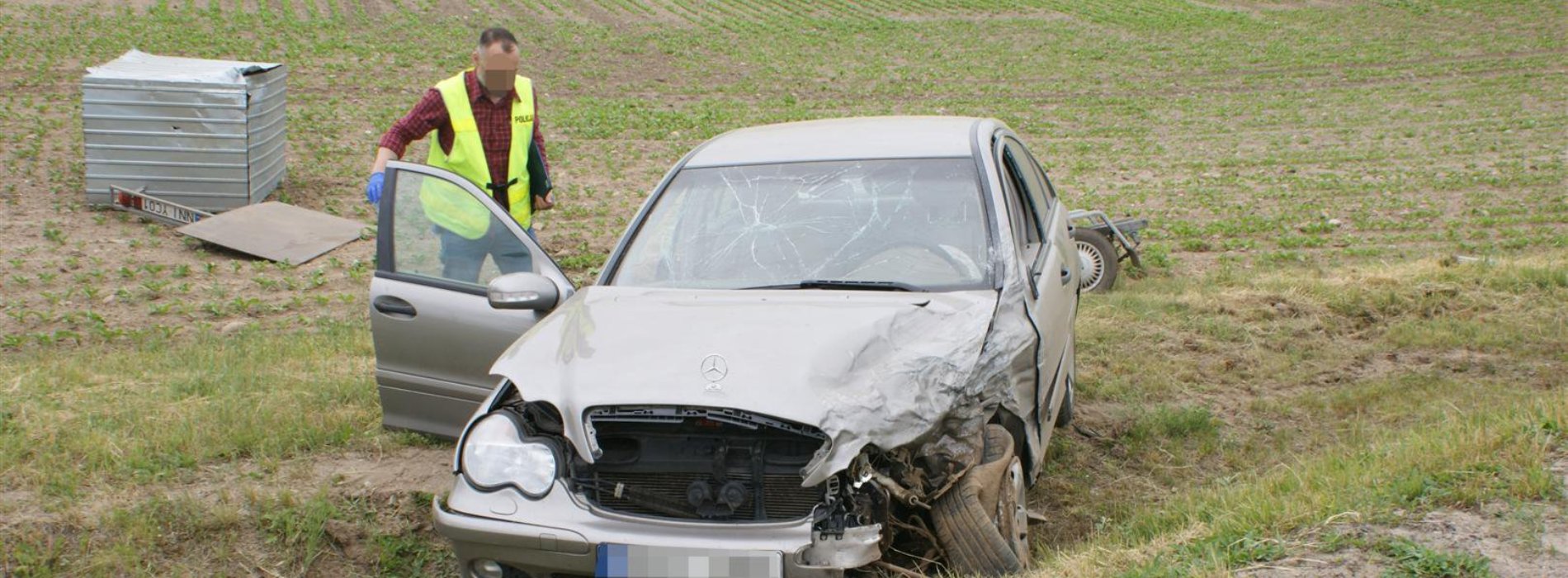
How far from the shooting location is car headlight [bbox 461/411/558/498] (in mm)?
3715

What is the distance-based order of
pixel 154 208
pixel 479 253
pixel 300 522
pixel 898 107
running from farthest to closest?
pixel 898 107 → pixel 154 208 → pixel 479 253 → pixel 300 522

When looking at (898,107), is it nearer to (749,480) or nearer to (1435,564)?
(749,480)

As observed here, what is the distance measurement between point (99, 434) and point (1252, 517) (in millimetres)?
4478

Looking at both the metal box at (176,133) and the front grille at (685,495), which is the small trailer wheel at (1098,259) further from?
the metal box at (176,133)

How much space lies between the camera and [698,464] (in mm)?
3688

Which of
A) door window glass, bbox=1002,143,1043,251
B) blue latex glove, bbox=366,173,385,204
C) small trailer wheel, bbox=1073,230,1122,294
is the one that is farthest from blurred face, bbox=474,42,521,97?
small trailer wheel, bbox=1073,230,1122,294

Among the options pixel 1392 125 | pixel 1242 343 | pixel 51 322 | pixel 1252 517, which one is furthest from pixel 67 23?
pixel 1252 517

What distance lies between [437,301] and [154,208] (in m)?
8.32

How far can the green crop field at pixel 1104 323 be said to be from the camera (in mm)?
4375

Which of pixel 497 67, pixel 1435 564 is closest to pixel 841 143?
pixel 497 67

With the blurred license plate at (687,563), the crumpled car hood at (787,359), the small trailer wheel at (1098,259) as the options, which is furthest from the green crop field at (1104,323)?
the blurred license plate at (687,563)

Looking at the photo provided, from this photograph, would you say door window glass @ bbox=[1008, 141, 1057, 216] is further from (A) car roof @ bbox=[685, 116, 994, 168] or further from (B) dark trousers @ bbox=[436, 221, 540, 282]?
(B) dark trousers @ bbox=[436, 221, 540, 282]

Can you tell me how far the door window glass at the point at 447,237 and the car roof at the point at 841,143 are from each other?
2.77 feet

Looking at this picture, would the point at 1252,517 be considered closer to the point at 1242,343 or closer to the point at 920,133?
the point at 920,133
